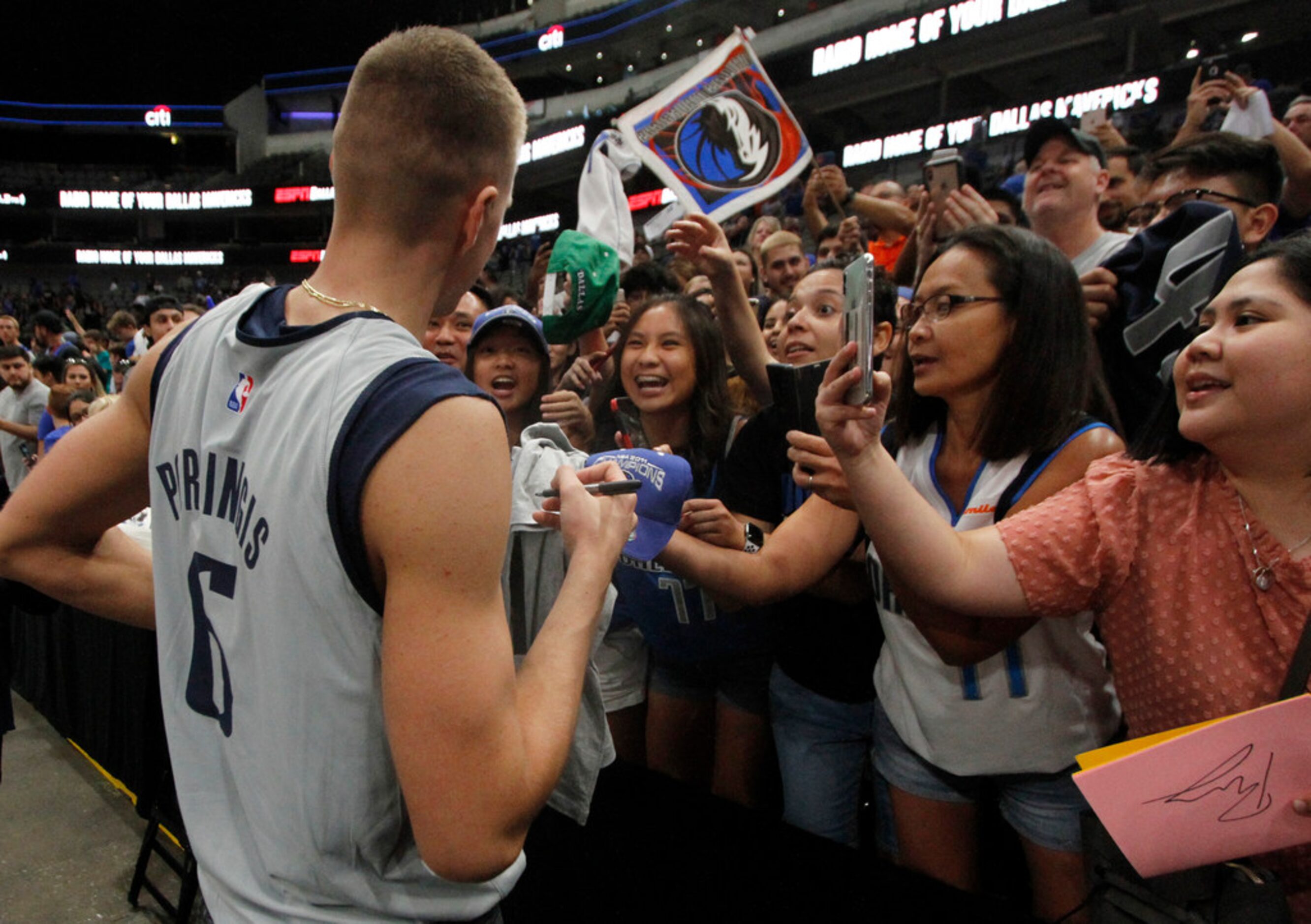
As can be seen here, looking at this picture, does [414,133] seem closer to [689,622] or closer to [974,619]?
[974,619]

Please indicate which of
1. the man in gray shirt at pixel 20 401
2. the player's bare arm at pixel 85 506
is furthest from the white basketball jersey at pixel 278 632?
the man in gray shirt at pixel 20 401

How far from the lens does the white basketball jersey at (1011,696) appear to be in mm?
1602

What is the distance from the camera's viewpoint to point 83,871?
312 centimetres

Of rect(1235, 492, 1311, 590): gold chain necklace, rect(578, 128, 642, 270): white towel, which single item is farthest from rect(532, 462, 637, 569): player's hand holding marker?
rect(578, 128, 642, 270): white towel

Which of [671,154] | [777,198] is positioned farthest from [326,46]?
[671,154]

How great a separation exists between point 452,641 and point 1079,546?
1070mm

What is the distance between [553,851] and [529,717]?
1.27 m

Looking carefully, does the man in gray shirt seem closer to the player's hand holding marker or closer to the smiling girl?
the smiling girl

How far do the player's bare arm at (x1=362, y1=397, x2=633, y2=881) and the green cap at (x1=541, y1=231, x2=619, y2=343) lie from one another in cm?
225

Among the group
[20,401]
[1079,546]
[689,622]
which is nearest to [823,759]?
[689,622]

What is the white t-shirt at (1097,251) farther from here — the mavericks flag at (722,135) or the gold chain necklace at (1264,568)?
the gold chain necklace at (1264,568)

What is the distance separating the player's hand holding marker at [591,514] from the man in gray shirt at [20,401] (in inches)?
296

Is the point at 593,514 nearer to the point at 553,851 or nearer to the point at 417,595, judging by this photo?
the point at 417,595

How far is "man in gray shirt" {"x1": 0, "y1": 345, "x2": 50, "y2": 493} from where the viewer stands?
22.5ft
